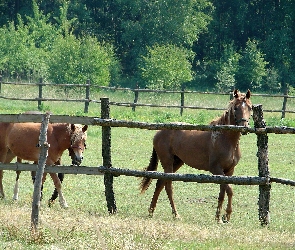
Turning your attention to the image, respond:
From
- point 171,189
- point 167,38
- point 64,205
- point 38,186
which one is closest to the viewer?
point 38,186

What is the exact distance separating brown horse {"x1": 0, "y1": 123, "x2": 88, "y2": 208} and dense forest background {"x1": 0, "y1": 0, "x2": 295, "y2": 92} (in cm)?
3235

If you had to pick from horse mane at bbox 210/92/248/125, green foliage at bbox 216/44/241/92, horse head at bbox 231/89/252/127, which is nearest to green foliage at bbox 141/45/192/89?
green foliage at bbox 216/44/241/92

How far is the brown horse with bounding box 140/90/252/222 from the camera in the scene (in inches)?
436

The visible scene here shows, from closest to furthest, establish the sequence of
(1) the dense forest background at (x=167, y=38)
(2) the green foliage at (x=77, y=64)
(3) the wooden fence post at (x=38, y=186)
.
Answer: (3) the wooden fence post at (x=38, y=186) → (2) the green foliage at (x=77, y=64) → (1) the dense forest background at (x=167, y=38)

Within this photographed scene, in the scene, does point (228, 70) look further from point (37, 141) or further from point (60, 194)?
point (60, 194)

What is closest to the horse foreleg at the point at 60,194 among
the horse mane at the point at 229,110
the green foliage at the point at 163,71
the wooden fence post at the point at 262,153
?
the horse mane at the point at 229,110

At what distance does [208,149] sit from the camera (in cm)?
1155

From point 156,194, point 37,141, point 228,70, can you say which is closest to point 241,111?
point 156,194

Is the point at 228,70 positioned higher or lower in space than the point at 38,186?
higher

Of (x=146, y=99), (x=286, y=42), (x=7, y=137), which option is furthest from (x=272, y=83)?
(x=7, y=137)

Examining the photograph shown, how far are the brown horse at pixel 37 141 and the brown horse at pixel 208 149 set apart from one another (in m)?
1.19

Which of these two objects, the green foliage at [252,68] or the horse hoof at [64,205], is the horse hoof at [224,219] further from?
the green foliage at [252,68]

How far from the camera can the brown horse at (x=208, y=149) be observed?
36.3 ft

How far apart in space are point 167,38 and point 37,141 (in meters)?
49.0
